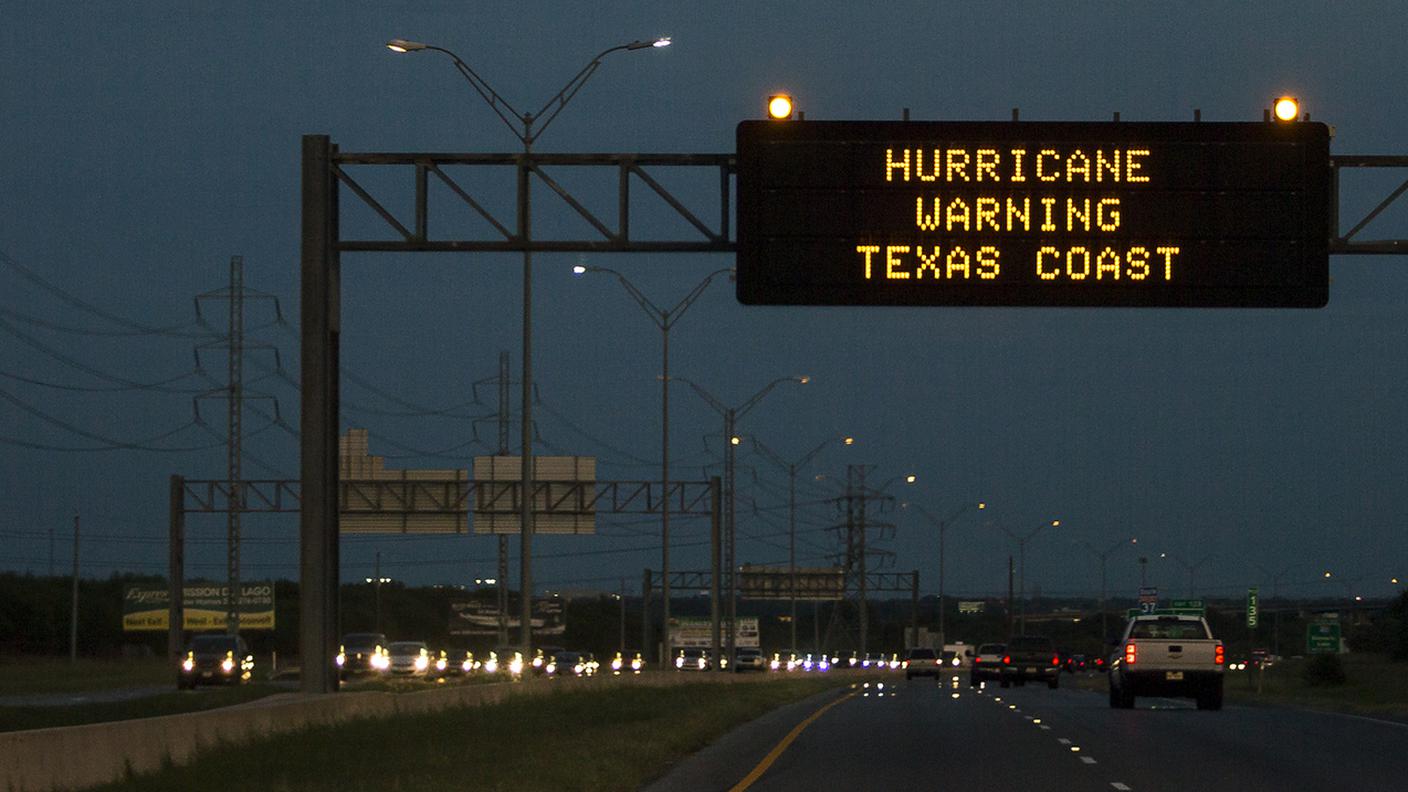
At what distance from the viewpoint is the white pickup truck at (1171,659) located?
143 ft

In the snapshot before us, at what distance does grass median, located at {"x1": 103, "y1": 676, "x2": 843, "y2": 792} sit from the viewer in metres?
19.5

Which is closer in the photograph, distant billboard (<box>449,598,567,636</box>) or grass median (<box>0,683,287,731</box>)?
grass median (<box>0,683,287,731</box>)

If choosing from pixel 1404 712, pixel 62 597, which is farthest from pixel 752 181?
pixel 62 597

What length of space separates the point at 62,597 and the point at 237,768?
104281 millimetres

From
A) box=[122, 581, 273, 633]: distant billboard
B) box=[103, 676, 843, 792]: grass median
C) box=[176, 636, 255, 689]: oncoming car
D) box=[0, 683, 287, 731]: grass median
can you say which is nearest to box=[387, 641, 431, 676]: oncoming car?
box=[176, 636, 255, 689]: oncoming car

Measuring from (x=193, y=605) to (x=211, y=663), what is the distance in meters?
50.0

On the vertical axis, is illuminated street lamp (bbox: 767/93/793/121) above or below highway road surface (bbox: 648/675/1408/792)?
above

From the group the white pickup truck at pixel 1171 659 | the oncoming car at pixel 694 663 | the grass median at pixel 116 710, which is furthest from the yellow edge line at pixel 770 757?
the oncoming car at pixel 694 663

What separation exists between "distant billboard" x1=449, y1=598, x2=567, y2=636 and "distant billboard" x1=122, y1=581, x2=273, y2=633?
1485cm

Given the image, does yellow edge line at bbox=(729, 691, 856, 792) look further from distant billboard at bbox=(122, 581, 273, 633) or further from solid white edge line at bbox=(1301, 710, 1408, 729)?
distant billboard at bbox=(122, 581, 273, 633)

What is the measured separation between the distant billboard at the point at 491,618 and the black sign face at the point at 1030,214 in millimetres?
89952

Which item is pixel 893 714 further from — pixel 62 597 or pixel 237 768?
pixel 62 597

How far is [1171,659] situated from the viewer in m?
43.9

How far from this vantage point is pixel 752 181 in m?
26.4
